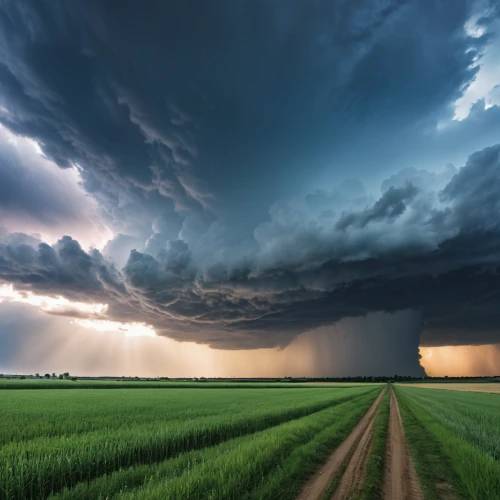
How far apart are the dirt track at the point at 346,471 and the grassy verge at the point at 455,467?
203 cm

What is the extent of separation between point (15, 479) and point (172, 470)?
4.17 meters

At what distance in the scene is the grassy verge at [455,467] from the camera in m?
9.24

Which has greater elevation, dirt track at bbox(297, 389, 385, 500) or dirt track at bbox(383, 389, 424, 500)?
dirt track at bbox(297, 389, 385, 500)

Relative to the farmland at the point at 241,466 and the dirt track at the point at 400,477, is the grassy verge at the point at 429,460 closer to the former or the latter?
the farmland at the point at 241,466

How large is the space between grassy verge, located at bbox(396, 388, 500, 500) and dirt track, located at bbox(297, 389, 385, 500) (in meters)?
2.03

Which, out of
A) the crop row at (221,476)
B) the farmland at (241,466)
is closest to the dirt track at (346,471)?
the farmland at (241,466)

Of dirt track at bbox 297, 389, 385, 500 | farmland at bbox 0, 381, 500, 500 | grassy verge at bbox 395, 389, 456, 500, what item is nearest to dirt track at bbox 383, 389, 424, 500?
farmland at bbox 0, 381, 500, 500

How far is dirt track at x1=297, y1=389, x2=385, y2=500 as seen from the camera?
9.27 m

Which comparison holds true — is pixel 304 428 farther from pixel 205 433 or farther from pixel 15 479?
pixel 15 479

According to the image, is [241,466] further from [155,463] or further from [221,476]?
[155,463]

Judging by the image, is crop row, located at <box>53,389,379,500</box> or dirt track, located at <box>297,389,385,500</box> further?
dirt track, located at <box>297,389,385,500</box>

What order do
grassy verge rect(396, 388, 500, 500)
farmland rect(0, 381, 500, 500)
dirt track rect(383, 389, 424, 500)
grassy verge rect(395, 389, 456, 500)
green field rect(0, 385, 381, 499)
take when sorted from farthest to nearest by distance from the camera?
grassy verge rect(395, 389, 456, 500) → dirt track rect(383, 389, 424, 500) → grassy verge rect(396, 388, 500, 500) → farmland rect(0, 381, 500, 500) → green field rect(0, 385, 381, 499)

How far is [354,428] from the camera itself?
21922 mm

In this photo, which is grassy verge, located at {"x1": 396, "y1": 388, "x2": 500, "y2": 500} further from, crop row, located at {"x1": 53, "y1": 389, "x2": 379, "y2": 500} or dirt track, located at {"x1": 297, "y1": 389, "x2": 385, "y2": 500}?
crop row, located at {"x1": 53, "y1": 389, "x2": 379, "y2": 500}
